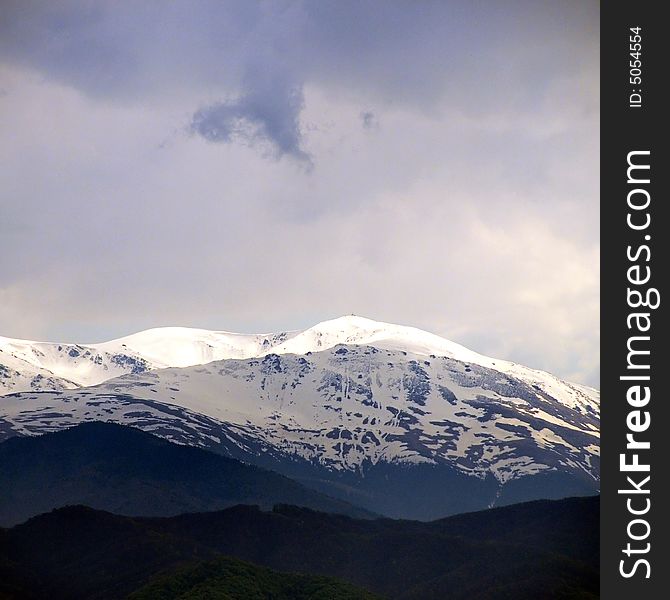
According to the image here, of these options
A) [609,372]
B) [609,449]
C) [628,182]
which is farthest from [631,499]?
[628,182]

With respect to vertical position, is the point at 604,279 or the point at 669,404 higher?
the point at 604,279

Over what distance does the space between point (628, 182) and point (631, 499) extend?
85.0 feet

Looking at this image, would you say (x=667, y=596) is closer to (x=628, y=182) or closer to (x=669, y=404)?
(x=669, y=404)

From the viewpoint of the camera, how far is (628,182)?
87688 millimetres

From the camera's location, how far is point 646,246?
87.1 meters

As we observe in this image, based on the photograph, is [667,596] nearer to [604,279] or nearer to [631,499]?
[631,499]

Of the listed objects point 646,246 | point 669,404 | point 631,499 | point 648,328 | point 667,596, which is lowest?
point 667,596

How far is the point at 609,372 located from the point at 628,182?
1587 centimetres

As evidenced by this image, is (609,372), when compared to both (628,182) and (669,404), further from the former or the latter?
(628,182)

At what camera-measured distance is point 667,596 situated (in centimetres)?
8575

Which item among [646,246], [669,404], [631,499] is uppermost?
[646,246]

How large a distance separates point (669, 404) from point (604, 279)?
450 inches

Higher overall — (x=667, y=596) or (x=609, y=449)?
(x=609, y=449)

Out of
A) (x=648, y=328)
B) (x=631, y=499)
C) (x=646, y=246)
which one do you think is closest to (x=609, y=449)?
(x=631, y=499)
